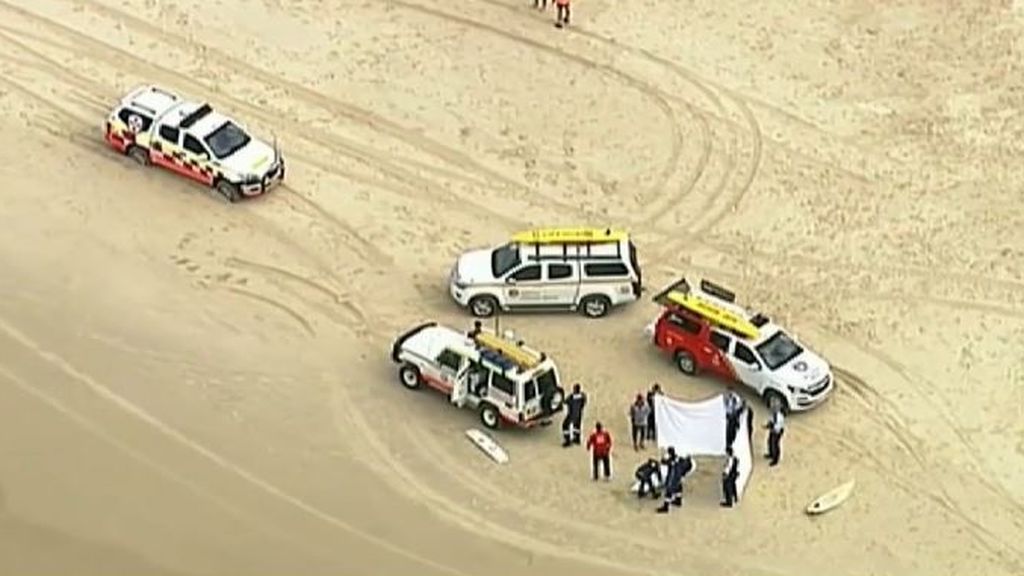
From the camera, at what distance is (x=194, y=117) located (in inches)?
1623

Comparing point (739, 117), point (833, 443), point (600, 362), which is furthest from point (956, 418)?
point (739, 117)

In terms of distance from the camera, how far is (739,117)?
4312cm

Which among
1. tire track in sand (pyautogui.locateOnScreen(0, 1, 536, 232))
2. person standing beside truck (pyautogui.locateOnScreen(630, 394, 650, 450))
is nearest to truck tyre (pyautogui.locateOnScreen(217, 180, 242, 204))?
tire track in sand (pyautogui.locateOnScreen(0, 1, 536, 232))

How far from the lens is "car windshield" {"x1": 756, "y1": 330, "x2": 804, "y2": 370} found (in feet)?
117

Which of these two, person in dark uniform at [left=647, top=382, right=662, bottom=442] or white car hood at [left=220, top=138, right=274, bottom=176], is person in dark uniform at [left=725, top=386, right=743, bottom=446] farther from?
white car hood at [left=220, top=138, right=274, bottom=176]

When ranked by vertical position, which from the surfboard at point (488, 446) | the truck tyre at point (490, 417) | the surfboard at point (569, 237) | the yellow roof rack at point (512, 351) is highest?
the surfboard at point (569, 237)

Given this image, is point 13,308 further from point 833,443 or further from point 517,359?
point 833,443

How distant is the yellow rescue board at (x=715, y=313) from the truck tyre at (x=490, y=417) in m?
3.76

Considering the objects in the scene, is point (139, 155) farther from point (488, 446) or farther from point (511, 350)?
point (488, 446)

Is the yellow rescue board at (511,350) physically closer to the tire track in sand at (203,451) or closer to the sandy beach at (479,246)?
the sandy beach at (479,246)

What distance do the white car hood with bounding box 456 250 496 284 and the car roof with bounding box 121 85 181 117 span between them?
7.26 metres

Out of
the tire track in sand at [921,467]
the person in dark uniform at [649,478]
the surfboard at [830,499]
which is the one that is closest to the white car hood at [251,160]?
the person in dark uniform at [649,478]

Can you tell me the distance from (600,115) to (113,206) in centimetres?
983

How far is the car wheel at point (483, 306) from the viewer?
124 feet
